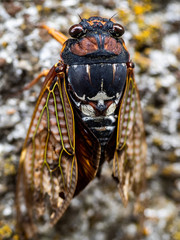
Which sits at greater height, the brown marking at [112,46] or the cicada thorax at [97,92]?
the brown marking at [112,46]

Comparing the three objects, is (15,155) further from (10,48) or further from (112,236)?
(112,236)

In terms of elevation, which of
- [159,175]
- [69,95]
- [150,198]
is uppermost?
[69,95]

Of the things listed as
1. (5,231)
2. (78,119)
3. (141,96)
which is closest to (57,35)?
(78,119)

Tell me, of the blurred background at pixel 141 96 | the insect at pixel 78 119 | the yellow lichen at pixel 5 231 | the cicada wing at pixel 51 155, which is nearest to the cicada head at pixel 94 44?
the insect at pixel 78 119

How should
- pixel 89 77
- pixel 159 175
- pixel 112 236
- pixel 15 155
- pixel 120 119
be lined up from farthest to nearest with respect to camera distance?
pixel 159 175 < pixel 112 236 < pixel 15 155 < pixel 120 119 < pixel 89 77

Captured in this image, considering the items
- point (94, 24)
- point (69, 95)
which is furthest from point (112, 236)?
point (94, 24)

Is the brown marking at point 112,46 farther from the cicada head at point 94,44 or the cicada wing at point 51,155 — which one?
the cicada wing at point 51,155

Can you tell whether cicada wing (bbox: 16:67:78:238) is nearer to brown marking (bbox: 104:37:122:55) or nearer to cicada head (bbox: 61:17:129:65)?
cicada head (bbox: 61:17:129:65)
